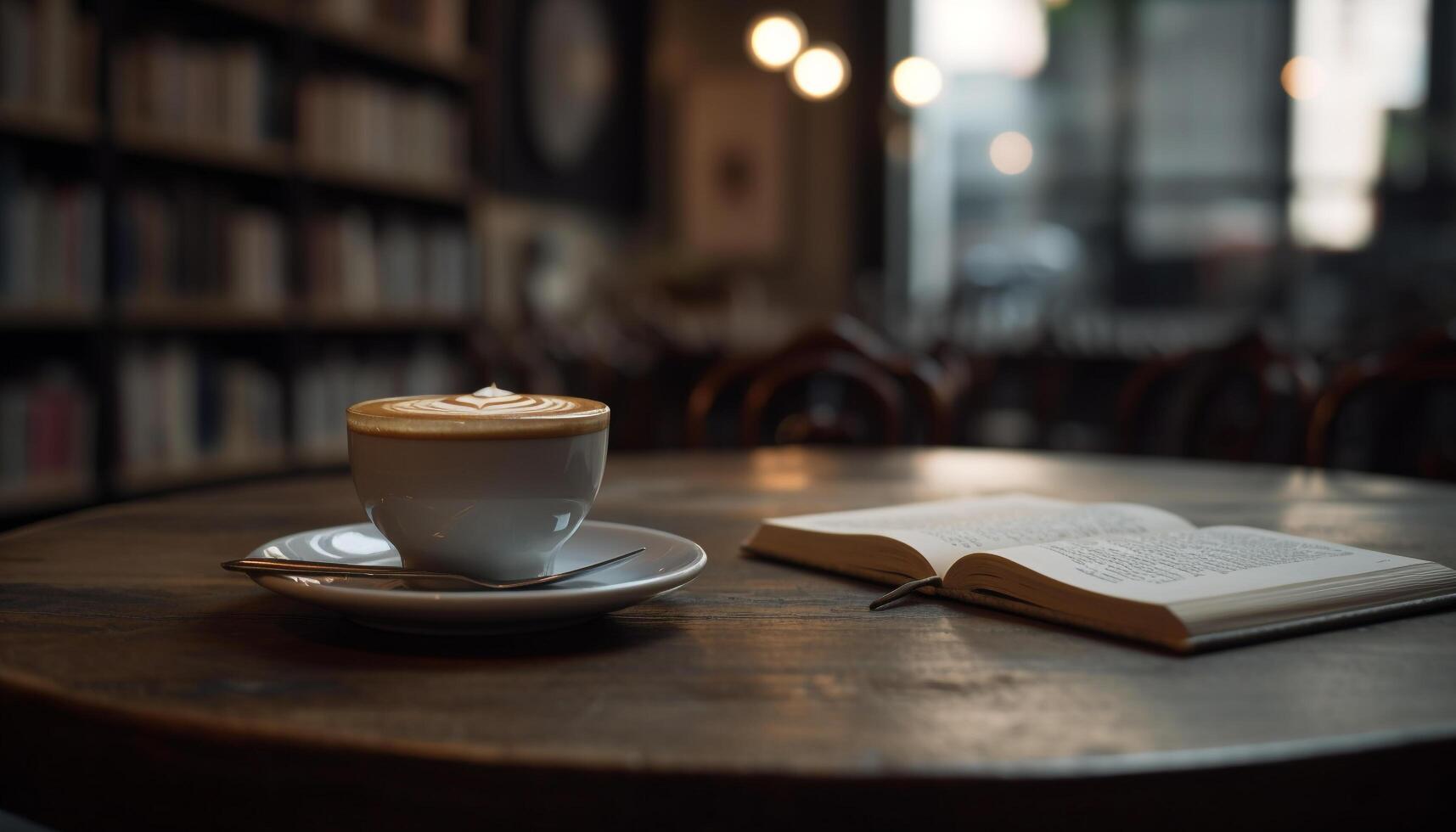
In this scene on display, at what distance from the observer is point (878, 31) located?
5.55m

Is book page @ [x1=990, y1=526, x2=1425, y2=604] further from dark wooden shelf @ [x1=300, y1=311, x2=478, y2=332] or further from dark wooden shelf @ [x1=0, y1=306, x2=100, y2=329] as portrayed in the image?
dark wooden shelf @ [x1=300, y1=311, x2=478, y2=332]

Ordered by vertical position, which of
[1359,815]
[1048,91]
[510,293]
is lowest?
[1359,815]

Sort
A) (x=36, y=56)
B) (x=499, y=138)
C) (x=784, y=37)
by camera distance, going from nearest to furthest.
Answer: (x=36, y=56), (x=784, y=37), (x=499, y=138)

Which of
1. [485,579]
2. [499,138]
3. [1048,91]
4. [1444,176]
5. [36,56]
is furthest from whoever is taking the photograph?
[1048,91]

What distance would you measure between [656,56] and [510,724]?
18.6ft

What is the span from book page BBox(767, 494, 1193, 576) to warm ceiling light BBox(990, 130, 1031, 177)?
219 inches

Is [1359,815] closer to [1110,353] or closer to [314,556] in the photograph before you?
[314,556]

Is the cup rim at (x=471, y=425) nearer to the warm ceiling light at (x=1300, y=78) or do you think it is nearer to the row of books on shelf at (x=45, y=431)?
the row of books on shelf at (x=45, y=431)

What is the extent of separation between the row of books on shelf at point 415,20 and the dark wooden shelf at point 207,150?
1.57 ft

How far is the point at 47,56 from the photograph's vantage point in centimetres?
220

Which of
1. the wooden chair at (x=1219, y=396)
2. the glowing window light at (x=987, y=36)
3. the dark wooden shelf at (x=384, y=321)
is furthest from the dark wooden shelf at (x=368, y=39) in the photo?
the glowing window light at (x=987, y=36)

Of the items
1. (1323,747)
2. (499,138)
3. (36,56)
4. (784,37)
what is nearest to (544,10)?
(499,138)

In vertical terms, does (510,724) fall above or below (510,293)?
below

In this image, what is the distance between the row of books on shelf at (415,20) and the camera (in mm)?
3213
